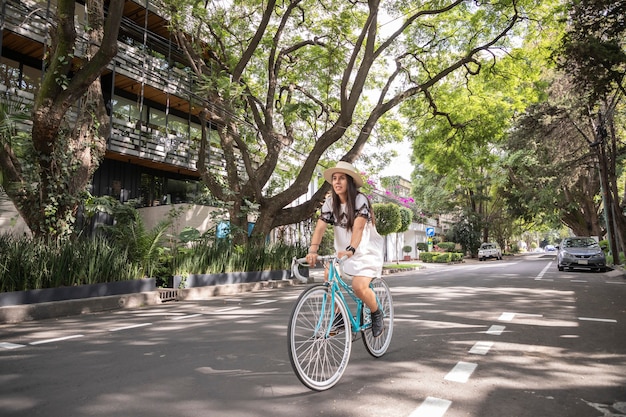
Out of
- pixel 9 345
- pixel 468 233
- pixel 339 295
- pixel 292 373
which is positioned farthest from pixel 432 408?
pixel 468 233

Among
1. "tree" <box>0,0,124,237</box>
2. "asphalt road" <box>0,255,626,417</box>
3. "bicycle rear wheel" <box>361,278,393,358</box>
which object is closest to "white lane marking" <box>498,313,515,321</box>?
"asphalt road" <box>0,255,626,417</box>

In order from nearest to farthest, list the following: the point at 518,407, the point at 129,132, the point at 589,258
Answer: the point at 518,407
the point at 129,132
the point at 589,258

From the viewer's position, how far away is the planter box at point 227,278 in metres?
11.3

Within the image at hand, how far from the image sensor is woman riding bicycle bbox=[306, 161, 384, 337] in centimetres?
387

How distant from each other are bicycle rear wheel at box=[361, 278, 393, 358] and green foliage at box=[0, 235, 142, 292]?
253 inches

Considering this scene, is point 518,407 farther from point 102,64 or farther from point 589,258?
point 589,258

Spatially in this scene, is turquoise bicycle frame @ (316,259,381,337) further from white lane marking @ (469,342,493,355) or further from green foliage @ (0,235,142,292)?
green foliage @ (0,235,142,292)

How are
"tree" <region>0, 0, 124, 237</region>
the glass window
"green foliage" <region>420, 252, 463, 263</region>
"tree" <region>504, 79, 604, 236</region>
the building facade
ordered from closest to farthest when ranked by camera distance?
"tree" <region>0, 0, 124, 237</region>
the building facade
the glass window
"tree" <region>504, 79, 604, 236</region>
"green foliage" <region>420, 252, 463, 263</region>

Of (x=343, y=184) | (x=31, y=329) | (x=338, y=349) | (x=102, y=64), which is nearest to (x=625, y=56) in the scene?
(x=343, y=184)

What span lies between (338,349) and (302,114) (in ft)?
39.0

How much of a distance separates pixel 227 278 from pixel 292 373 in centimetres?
904

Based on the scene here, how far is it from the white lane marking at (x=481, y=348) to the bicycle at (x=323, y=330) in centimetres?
140

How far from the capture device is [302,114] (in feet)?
48.1

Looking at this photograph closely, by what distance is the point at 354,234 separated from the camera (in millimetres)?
3807
